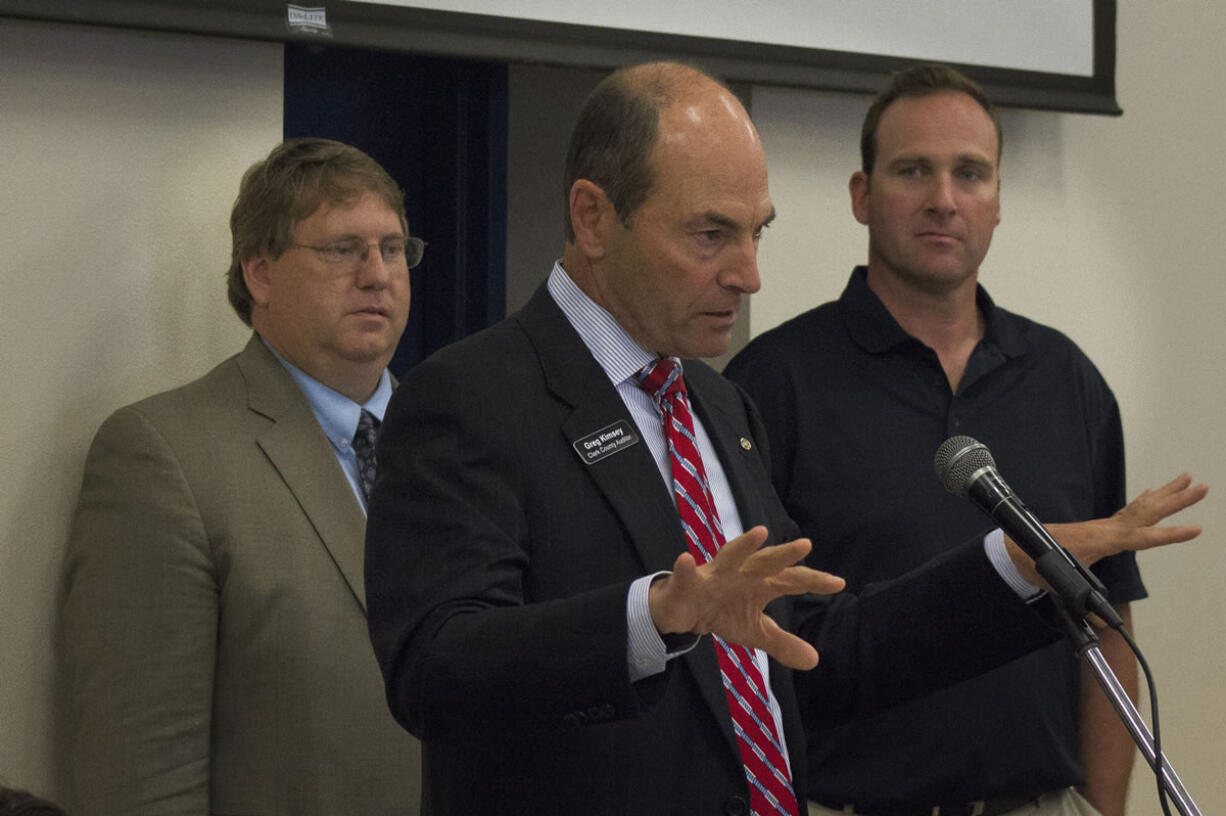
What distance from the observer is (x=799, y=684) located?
1.98 meters

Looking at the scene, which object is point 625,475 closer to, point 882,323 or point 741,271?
point 741,271

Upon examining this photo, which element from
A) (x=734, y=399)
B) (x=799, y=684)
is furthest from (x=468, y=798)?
(x=734, y=399)

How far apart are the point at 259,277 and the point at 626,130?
0.97 meters

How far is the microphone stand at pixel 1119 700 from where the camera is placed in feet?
4.64

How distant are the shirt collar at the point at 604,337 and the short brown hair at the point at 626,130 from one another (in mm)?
85

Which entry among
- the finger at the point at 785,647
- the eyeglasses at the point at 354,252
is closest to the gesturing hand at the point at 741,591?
the finger at the point at 785,647

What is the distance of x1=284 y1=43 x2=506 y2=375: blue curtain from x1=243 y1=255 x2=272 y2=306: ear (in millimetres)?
552

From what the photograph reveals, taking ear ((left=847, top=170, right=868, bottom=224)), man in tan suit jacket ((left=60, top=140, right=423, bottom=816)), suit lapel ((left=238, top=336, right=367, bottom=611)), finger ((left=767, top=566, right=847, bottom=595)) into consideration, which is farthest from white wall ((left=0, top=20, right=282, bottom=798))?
finger ((left=767, top=566, right=847, bottom=595))

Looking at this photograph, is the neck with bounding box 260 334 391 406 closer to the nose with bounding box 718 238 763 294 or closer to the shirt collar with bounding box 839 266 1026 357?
the shirt collar with bounding box 839 266 1026 357

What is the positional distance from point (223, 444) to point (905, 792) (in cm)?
120

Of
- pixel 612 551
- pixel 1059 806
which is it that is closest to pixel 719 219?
pixel 612 551

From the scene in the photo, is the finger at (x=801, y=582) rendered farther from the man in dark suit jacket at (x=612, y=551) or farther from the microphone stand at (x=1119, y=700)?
the microphone stand at (x=1119, y=700)

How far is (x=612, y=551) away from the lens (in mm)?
1698

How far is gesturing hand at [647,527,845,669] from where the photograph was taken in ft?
4.52
